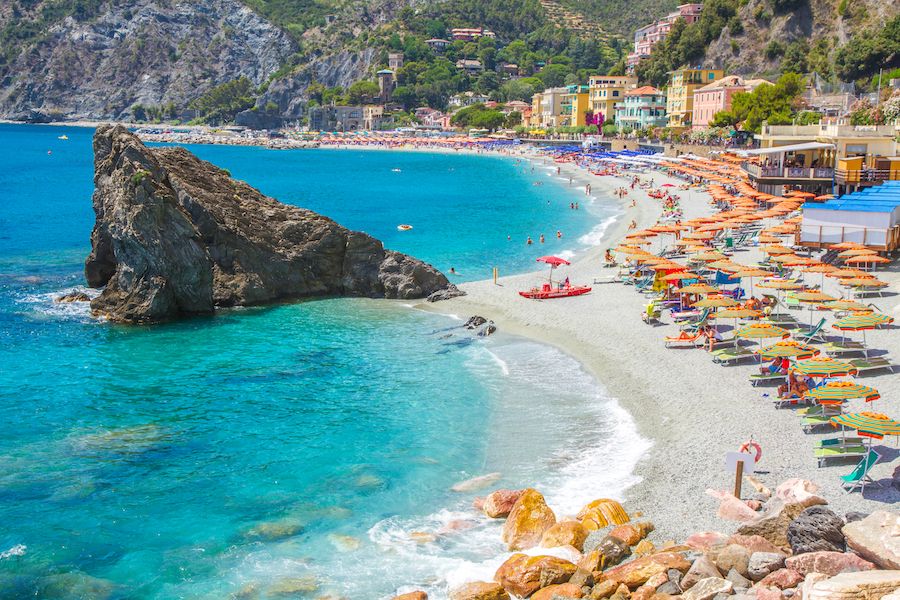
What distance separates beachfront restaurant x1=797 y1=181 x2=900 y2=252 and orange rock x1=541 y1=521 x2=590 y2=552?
23478 mm

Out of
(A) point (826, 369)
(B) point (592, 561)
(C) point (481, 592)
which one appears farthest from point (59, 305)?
(A) point (826, 369)

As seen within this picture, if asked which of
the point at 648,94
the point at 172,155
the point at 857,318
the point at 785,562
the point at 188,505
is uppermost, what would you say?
the point at 648,94

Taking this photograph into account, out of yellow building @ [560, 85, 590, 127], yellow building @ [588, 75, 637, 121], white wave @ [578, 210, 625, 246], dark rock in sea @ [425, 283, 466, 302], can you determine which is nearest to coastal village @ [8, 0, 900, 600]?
dark rock in sea @ [425, 283, 466, 302]

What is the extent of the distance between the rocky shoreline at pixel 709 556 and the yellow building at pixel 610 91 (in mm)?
130593

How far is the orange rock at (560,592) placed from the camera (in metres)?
11.1

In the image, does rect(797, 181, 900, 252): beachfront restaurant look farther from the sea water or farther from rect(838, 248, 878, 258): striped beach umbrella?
the sea water

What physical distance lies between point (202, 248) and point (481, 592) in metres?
21.6

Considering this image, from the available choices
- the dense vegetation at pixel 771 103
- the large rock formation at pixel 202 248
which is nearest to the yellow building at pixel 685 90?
the dense vegetation at pixel 771 103

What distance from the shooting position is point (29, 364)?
75.3 ft

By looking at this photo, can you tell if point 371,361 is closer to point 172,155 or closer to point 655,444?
point 655,444

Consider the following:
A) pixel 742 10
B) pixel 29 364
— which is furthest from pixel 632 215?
pixel 742 10

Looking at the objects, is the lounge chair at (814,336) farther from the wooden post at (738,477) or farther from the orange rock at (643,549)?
the orange rock at (643,549)

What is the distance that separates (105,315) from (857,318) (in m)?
26.6

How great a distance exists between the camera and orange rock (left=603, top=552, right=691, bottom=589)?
11.1 meters
